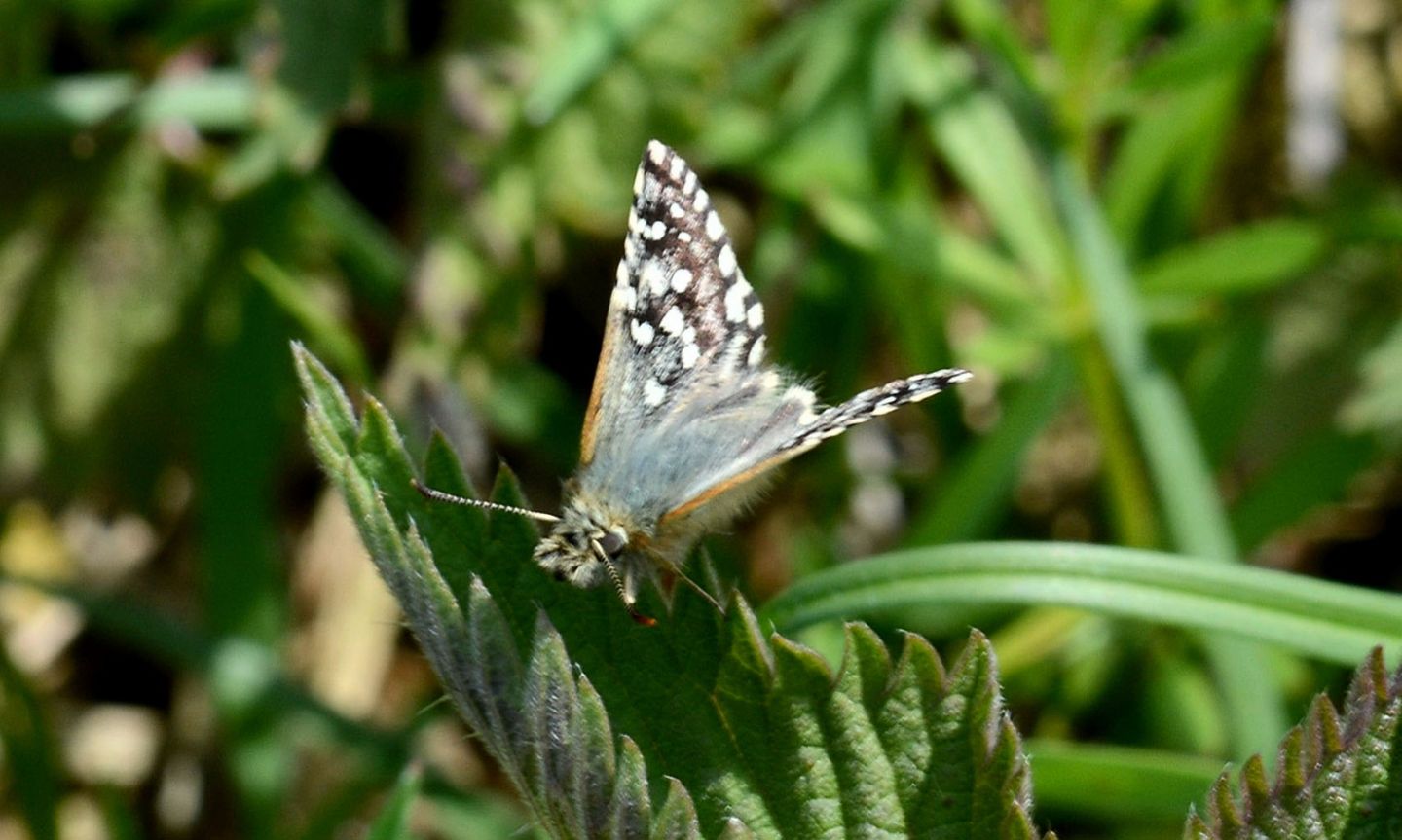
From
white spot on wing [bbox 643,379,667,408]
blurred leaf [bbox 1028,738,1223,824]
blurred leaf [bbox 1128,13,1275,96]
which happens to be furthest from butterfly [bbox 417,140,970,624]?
blurred leaf [bbox 1128,13,1275,96]

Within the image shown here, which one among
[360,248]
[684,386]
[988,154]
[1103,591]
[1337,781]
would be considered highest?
[988,154]

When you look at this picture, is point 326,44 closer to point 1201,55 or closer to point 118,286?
point 118,286

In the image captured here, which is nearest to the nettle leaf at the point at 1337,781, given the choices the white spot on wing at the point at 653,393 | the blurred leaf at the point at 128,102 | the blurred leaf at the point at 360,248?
the white spot on wing at the point at 653,393

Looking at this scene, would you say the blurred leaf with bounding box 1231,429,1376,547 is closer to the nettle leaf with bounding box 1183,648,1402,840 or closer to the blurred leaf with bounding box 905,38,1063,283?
the blurred leaf with bounding box 905,38,1063,283

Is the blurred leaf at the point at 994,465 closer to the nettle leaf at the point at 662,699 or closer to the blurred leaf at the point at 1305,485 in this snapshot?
the blurred leaf at the point at 1305,485

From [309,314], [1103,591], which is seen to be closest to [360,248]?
[309,314]

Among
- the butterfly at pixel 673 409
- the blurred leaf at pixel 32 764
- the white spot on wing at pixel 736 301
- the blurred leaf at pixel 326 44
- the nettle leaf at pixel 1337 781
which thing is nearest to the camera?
the nettle leaf at pixel 1337 781
